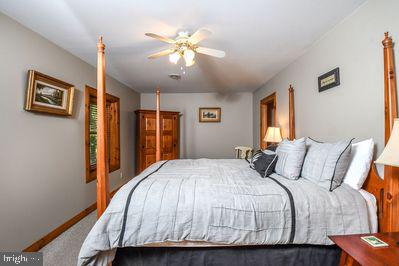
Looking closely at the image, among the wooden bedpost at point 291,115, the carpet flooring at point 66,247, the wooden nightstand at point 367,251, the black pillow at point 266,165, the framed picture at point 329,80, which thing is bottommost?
the carpet flooring at point 66,247

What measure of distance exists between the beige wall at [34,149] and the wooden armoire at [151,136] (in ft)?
5.56

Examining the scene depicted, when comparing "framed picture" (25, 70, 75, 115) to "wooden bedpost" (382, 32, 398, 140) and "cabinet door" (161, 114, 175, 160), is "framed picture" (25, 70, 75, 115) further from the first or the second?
"wooden bedpost" (382, 32, 398, 140)

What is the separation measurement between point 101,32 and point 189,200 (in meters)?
2.00

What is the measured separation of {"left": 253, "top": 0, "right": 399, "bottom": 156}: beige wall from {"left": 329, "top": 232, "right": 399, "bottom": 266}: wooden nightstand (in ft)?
2.47

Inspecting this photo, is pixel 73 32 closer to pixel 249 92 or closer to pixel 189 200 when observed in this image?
pixel 189 200

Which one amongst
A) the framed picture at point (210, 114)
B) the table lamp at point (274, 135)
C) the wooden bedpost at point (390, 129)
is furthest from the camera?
the framed picture at point (210, 114)

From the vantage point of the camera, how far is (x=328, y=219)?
1412 mm

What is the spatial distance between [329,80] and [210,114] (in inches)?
134

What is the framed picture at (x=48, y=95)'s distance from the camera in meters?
1.99

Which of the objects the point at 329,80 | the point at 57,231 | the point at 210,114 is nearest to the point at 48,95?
the point at 57,231

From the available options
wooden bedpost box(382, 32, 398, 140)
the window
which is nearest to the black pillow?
wooden bedpost box(382, 32, 398, 140)

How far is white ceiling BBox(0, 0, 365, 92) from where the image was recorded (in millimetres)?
1676

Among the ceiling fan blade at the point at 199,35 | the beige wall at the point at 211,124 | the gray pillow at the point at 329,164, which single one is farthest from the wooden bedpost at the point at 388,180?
the beige wall at the point at 211,124

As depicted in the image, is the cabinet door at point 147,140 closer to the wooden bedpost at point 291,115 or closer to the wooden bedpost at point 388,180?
the wooden bedpost at point 291,115
